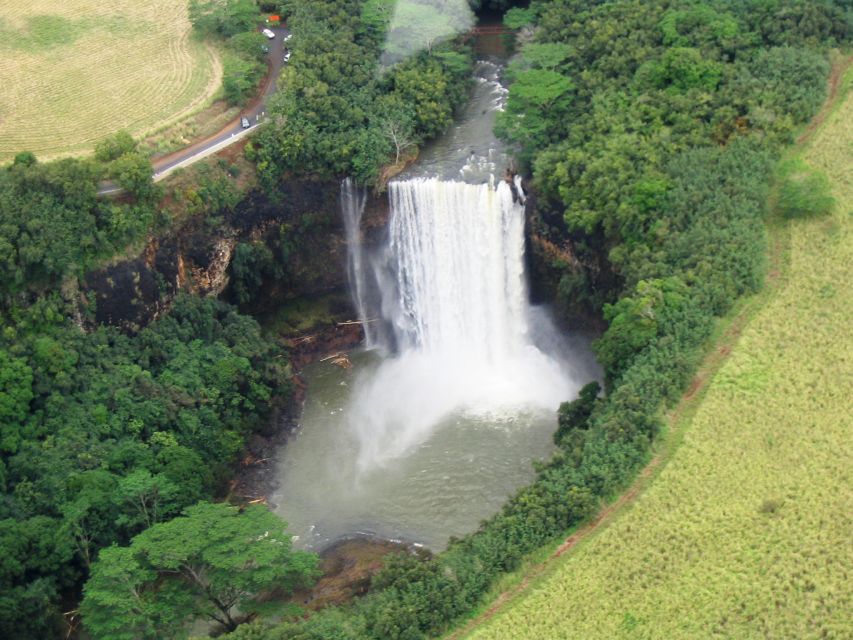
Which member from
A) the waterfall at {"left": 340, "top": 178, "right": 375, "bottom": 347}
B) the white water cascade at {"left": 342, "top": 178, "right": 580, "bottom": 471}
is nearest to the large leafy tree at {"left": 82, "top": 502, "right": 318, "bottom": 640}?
the white water cascade at {"left": 342, "top": 178, "right": 580, "bottom": 471}

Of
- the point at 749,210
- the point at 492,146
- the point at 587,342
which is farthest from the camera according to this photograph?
the point at 492,146

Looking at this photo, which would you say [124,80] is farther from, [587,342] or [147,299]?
[587,342]

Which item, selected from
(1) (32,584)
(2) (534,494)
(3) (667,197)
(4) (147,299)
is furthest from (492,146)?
(1) (32,584)

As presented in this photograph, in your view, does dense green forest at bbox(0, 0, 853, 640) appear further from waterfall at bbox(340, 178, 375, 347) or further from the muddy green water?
the muddy green water

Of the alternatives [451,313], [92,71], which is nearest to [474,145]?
[451,313]

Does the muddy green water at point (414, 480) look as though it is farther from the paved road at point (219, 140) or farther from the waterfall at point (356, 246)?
the paved road at point (219, 140)
